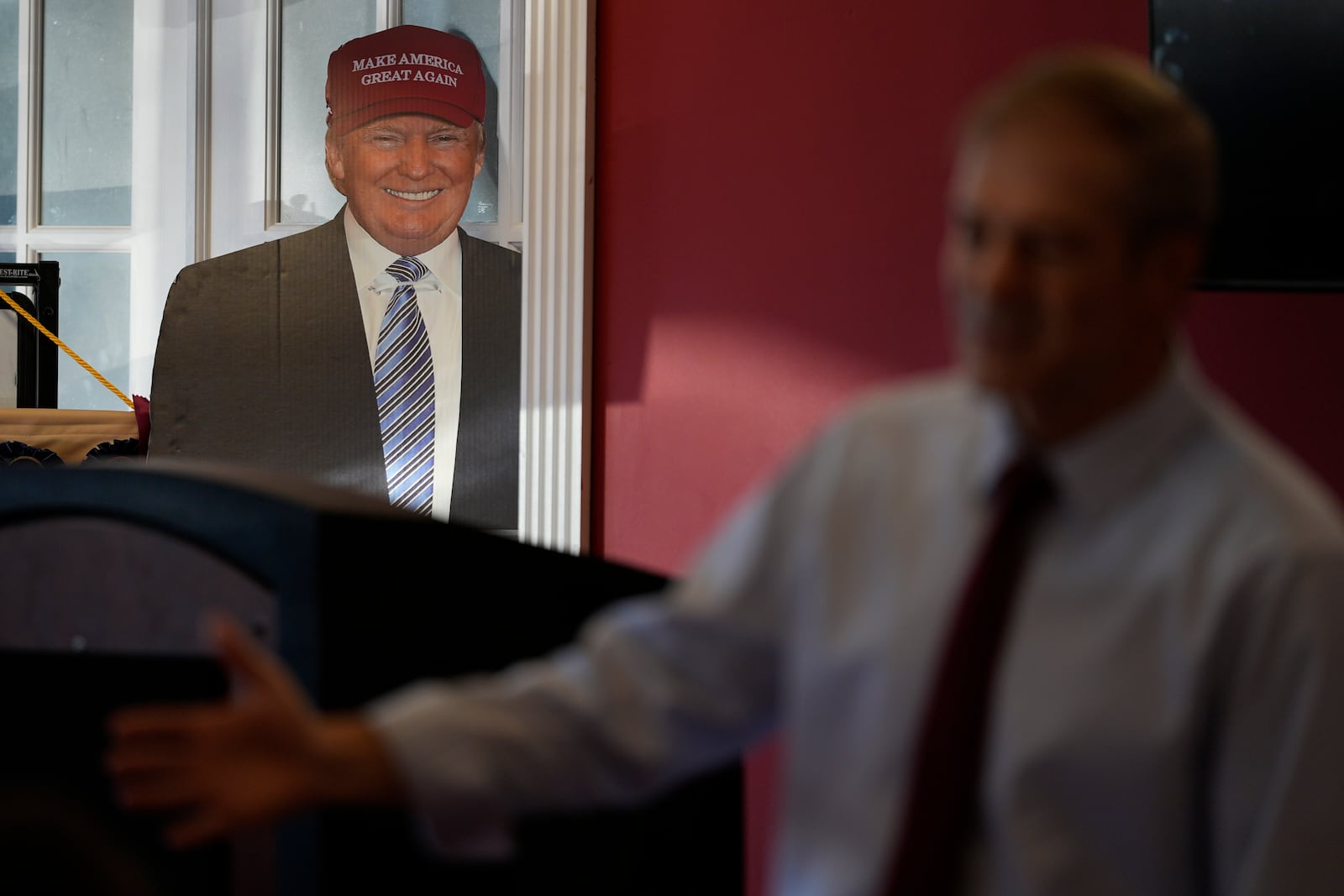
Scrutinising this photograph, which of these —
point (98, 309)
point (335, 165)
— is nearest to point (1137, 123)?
point (335, 165)

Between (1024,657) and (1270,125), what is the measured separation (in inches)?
53.2

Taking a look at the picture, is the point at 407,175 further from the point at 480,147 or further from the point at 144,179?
the point at 144,179

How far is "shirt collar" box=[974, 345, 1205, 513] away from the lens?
0.76 m

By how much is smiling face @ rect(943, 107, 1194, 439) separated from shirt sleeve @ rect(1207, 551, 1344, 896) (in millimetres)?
159

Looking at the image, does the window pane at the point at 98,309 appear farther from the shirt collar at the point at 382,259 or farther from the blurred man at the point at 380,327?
the shirt collar at the point at 382,259

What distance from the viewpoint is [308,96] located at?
2748 millimetres

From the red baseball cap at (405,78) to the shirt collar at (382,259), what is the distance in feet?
0.69

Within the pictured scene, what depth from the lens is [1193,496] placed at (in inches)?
29.4

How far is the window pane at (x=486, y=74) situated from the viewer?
2590mm

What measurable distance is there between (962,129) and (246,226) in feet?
7.60

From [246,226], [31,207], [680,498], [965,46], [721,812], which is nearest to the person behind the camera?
[721,812]

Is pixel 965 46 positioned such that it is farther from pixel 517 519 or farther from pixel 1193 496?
pixel 1193 496

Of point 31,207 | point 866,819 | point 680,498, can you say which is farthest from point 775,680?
point 31,207

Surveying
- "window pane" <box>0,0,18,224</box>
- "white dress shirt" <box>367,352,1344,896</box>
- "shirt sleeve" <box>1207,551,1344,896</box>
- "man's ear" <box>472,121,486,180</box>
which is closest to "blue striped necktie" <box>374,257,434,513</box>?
"man's ear" <box>472,121,486,180</box>
